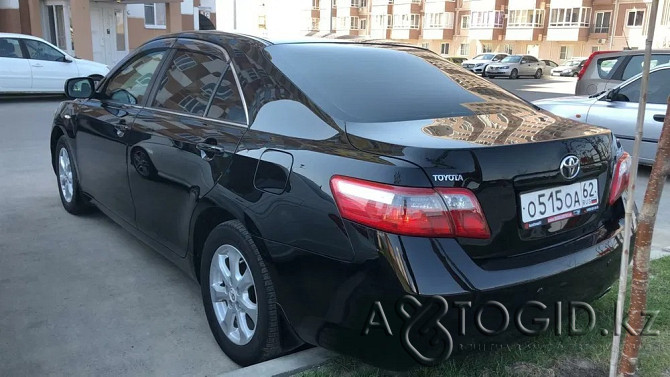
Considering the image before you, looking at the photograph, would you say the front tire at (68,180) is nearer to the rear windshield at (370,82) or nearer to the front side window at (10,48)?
the rear windshield at (370,82)

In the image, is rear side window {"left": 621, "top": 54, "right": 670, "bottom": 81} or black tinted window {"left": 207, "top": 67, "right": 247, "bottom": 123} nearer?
A: black tinted window {"left": 207, "top": 67, "right": 247, "bottom": 123}

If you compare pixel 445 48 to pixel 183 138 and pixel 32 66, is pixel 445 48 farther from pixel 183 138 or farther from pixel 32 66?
pixel 183 138

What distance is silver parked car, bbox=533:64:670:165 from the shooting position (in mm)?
7176

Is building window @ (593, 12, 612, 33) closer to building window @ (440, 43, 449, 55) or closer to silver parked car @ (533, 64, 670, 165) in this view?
building window @ (440, 43, 449, 55)

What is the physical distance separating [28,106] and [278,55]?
12.8 metres

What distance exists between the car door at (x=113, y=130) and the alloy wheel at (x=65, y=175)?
0.41 meters

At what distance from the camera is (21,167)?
7.11m

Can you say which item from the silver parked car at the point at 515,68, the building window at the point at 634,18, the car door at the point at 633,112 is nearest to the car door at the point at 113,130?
the car door at the point at 633,112

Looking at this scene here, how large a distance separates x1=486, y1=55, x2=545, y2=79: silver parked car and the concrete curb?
1439 inches

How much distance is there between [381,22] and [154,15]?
4416 cm

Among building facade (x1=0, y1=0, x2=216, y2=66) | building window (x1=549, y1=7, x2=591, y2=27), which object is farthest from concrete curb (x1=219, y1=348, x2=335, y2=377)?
building window (x1=549, y1=7, x2=591, y2=27)

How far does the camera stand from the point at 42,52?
47.2ft

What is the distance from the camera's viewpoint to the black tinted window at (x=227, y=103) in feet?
9.66

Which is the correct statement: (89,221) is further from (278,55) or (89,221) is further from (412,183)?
(412,183)
